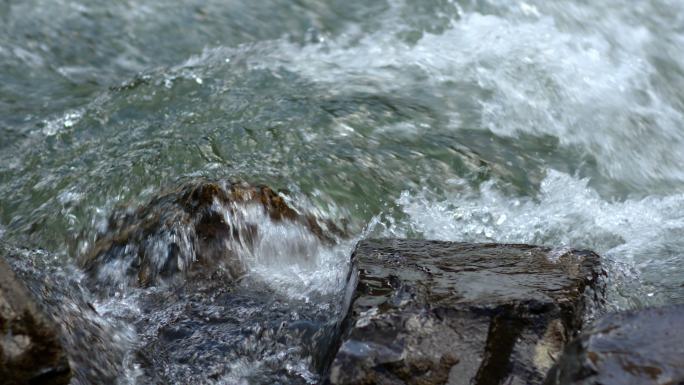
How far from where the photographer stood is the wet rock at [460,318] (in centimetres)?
278

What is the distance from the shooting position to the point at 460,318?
2932mm

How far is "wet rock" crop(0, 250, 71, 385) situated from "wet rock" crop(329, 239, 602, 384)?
31.9 inches

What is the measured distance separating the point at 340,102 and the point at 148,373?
2558mm

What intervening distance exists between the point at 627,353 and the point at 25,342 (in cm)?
165

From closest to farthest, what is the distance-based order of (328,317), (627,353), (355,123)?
1. (627,353)
2. (328,317)
3. (355,123)

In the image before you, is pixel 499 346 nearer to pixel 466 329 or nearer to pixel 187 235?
A: pixel 466 329

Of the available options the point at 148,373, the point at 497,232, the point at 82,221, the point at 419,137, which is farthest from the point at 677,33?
the point at 148,373

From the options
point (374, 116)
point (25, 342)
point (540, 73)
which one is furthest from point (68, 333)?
point (540, 73)

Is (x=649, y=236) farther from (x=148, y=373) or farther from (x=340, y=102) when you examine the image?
(x=148, y=373)

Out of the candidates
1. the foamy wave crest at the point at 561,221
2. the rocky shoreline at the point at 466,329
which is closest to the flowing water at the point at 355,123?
the foamy wave crest at the point at 561,221

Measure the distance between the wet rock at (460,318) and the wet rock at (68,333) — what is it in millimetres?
810

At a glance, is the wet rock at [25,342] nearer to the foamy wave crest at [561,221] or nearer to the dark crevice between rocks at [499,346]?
the dark crevice between rocks at [499,346]

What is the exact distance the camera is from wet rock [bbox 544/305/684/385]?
2418 millimetres

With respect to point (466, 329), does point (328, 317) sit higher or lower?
lower
